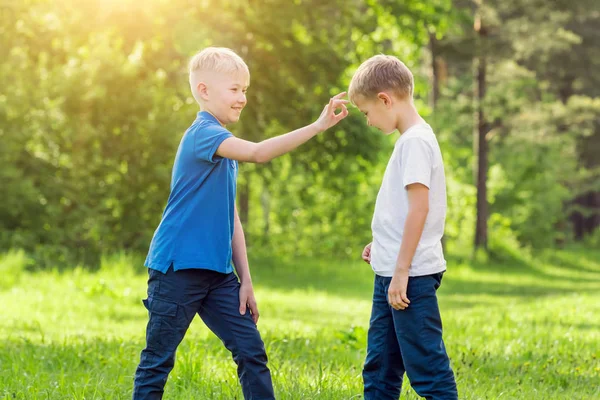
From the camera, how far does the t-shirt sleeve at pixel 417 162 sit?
3528 millimetres

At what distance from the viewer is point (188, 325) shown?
370cm

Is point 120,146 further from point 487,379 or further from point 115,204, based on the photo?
point 487,379

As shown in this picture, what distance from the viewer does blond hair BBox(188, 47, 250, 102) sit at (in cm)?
368

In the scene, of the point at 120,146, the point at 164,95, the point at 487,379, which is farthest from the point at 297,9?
the point at 487,379

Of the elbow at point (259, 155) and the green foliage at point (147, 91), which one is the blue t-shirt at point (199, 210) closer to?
the elbow at point (259, 155)

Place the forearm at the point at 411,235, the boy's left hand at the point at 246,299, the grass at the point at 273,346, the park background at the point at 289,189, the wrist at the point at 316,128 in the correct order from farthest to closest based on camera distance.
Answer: the park background at the point at 289,189, the grass at the point at 273,346, the boy's left hand at the point at 246,299, the forearm at the point at 411,235, the wrist at the point at 316,128

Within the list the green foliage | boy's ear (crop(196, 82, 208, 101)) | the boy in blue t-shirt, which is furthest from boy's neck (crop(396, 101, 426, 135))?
the green foliage

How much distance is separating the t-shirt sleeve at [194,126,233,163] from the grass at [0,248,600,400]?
1336 millimetres

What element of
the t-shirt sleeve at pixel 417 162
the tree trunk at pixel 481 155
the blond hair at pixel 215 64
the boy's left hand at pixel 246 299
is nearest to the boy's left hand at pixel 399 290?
the t-shirt sleeve at pixel 417 162

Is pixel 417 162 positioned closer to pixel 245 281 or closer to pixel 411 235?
pixel 411 235

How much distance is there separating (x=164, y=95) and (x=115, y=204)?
2.19 meters

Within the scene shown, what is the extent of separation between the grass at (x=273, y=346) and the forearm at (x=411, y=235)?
104cm

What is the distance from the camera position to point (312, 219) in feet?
79.2

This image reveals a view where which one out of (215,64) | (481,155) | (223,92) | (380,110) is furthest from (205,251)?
(481,155)
